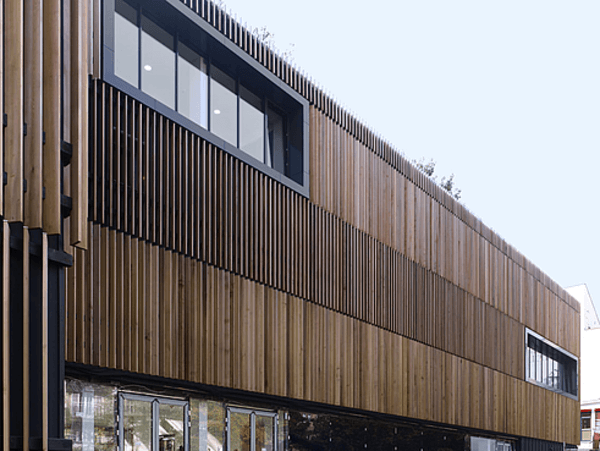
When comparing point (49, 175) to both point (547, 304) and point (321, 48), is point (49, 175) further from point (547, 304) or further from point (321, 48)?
point (321, 48)

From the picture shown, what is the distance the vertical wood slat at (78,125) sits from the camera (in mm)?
7977

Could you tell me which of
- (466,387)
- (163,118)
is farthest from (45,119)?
(466,387)

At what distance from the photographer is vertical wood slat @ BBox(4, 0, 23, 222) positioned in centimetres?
710

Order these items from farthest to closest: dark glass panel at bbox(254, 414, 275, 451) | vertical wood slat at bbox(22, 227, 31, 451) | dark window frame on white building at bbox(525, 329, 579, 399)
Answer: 1. dark window frame on white building at bbox(525, 329, 579, 399)
2. dark glass panel at bbox(254, 414, 275, 451)
3. vertical wood slat at bbox(22, 227, 31, 451)

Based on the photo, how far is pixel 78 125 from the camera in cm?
809

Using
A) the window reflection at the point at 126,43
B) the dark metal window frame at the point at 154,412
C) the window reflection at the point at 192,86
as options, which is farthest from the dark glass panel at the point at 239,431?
the window reflection at the point at 126,43

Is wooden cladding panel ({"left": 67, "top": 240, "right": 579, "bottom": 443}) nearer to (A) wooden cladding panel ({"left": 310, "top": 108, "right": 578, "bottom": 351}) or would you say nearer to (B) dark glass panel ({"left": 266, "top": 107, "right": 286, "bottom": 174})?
(A) wooden cladding panel ({"left": 310, "top": 108, "right": 578, "bottom": 351})

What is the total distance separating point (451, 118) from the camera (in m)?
158

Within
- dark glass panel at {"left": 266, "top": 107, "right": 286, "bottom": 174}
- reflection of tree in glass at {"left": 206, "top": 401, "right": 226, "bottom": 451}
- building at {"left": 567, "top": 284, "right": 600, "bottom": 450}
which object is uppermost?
dark glass panel at {"left": 266, "top": 107, "right": 286, "bottom": 174}

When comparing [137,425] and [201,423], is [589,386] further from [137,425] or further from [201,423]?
[137,425]

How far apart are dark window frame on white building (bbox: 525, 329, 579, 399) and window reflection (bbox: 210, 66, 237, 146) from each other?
53.1 feet

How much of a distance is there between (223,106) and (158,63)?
1.78m

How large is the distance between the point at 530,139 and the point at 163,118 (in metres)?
151

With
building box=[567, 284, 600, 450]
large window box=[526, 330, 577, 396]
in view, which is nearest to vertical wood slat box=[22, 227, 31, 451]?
large window box=[526, 330, 577, 396]
